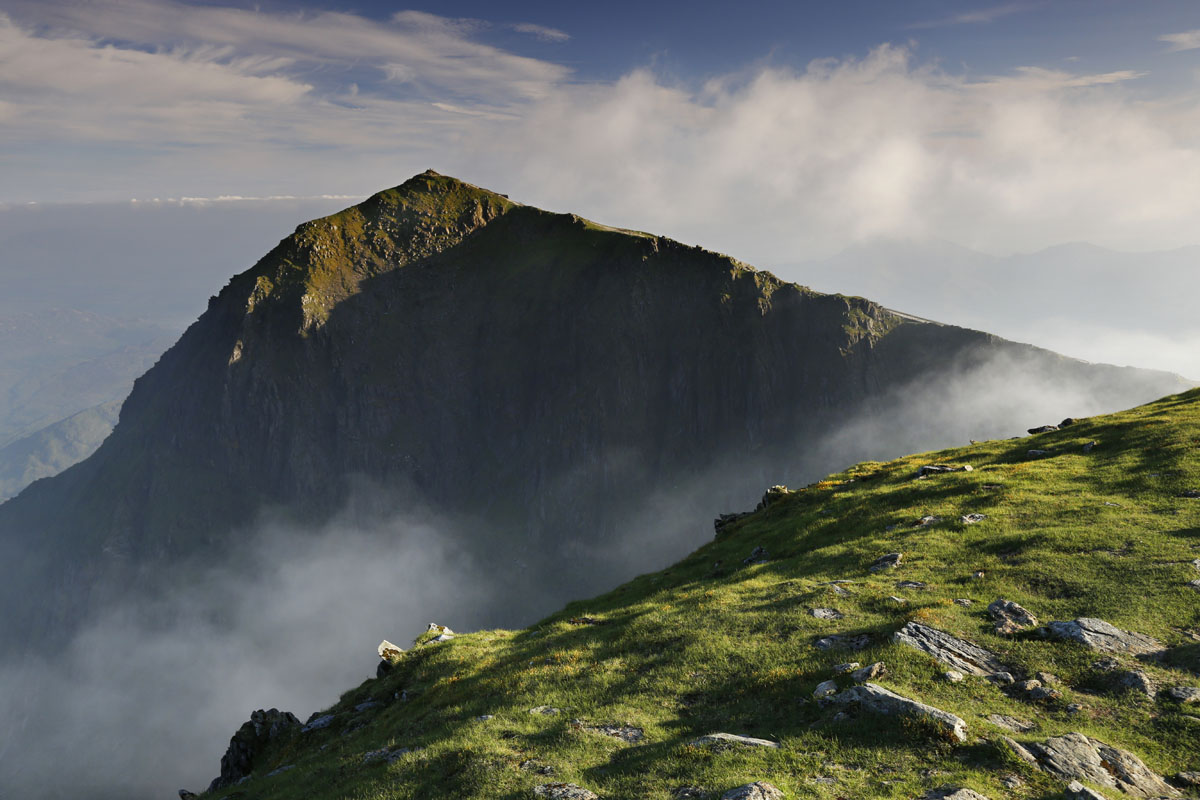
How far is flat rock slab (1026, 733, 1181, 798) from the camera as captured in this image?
1416cm


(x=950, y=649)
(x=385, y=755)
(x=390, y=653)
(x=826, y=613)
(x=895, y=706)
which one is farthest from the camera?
(x=390, y=653)

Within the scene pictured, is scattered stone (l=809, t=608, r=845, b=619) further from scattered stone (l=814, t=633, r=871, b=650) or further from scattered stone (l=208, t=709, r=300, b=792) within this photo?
scattered stone (l=208, t=709, r=300, b=792)

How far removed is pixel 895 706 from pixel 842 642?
558cm

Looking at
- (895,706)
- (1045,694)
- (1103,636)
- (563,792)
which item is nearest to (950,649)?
(1045,694)

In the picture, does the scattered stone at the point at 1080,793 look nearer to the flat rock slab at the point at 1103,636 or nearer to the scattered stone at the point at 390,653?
the flat rock slab at the point at 1103,636

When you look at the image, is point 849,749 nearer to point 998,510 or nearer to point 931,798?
point 931,798

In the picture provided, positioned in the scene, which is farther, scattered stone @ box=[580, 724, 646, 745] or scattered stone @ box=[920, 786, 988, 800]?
scattered stone @ box=[580, 724, 646, 745]

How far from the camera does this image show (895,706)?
17.2m

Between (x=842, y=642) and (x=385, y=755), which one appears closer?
(x=385, y=755)

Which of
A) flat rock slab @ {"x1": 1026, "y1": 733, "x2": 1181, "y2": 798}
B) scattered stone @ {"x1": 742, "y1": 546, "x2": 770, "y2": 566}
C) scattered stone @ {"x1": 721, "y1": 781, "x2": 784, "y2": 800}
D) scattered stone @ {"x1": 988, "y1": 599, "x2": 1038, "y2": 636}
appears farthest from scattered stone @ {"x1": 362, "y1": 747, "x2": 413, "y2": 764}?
scattered stone @ {"x1": 742, "y1": 546, "x2": 770, "y2": 566}

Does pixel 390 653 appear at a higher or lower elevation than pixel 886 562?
lower

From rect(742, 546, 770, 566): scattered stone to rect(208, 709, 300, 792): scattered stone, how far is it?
107 feet

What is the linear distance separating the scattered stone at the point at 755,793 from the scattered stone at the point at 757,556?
26943mm

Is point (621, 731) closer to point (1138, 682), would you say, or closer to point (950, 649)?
point (950, 649)
